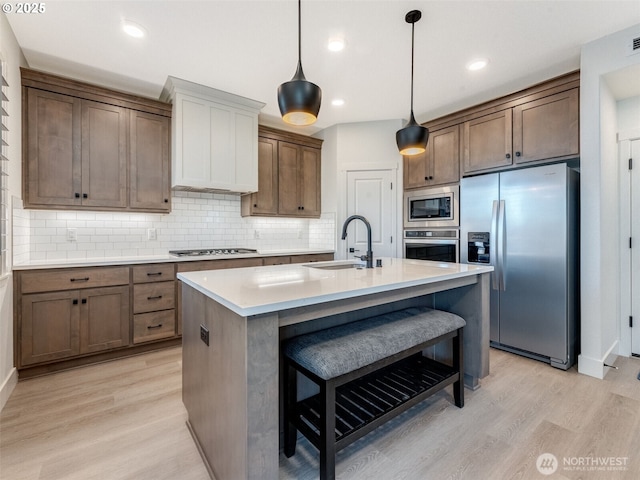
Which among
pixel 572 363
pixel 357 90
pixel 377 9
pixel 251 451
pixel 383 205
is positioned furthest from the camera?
pixel 383 205

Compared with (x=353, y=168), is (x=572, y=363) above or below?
below

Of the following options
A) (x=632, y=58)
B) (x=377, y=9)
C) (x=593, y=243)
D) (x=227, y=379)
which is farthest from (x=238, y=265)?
(x=632, y=58)

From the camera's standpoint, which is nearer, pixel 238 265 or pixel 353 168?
pixel 238 265

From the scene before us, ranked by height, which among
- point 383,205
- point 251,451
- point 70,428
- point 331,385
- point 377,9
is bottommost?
point 70,428

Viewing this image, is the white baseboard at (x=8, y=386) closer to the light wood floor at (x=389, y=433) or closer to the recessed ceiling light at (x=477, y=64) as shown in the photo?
the light wood floor at (x=389, y=433)

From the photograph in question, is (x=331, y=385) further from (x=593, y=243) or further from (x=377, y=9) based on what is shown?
(x=593, y=243)

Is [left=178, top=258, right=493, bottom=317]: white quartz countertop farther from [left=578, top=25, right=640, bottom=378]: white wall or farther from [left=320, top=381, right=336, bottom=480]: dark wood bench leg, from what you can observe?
[left=578, top=25, right=640, bottom=378]: white wall

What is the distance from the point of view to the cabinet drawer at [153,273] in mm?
2855

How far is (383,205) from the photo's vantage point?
13.6ft

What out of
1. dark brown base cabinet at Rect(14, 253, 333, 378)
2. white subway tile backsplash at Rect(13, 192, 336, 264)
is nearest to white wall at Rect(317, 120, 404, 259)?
white subway tile backsplash at Rect(13, 192, 336, 264)

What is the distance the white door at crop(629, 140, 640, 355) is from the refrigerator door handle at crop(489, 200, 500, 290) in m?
1.17

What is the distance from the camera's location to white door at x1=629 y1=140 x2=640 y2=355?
9.02 ft

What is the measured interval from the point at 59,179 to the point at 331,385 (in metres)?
2.98

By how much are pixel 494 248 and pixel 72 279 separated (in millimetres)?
3816
